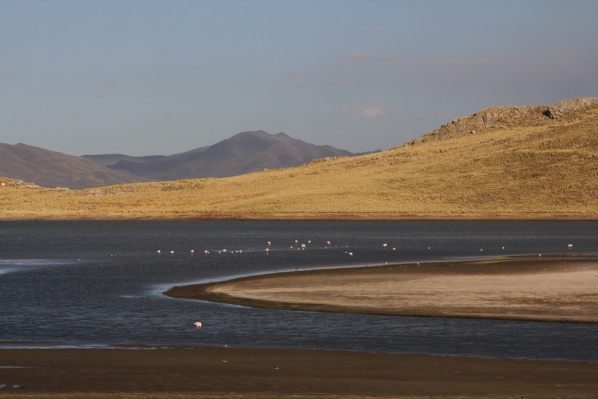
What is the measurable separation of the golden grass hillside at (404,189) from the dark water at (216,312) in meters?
56.1

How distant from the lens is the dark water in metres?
24.0

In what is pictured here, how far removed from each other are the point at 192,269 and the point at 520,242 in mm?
32248

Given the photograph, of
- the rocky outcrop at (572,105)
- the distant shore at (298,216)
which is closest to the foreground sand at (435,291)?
the distant shore at (298,216)

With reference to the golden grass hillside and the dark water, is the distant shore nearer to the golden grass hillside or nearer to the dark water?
the golden grass hillside

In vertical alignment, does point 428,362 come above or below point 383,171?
below

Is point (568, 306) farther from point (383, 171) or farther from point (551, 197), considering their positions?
point (383, 171)

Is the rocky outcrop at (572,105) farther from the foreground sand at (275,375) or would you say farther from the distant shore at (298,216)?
the foreground sand at (275,375)

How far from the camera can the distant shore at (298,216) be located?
390ft

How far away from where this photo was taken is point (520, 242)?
235 feet

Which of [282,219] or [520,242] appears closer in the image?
[520,242]

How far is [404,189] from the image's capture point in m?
146

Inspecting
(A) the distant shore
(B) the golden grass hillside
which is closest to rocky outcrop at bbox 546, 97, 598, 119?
(B) the golden grass hillside

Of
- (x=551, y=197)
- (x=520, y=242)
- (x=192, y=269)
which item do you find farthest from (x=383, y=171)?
(x=192, y=269)

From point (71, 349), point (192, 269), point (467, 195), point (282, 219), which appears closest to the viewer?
point (71, 349)
